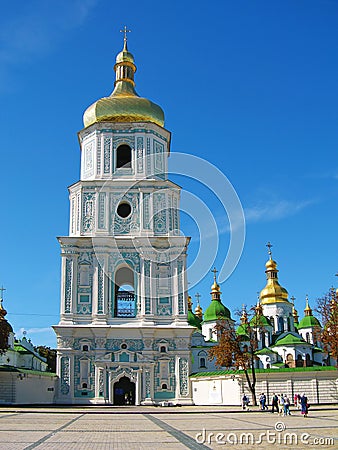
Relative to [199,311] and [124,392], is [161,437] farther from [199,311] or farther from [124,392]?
[199,311]

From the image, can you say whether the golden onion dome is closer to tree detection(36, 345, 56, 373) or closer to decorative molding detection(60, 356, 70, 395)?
decorative molding detection(60, 356, 70, 395)

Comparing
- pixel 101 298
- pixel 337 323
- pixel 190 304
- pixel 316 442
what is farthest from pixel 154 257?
pixel 190 304

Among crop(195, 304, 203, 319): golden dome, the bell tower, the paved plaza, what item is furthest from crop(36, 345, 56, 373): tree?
the paved plaza

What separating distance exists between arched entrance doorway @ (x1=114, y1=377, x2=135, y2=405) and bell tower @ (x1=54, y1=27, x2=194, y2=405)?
0.20ft

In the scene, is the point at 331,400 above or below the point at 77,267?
below

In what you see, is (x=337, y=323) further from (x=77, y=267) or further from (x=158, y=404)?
(x=77, y=267)

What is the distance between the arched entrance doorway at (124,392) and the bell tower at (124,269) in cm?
6

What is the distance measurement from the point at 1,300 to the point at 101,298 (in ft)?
68.4

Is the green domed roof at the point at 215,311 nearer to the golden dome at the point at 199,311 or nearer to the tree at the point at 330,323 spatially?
the golden dome at the point at 199,311

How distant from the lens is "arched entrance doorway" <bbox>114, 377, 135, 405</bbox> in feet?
119

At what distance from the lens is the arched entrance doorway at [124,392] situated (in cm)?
3631

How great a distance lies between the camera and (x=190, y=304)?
69.4 metres

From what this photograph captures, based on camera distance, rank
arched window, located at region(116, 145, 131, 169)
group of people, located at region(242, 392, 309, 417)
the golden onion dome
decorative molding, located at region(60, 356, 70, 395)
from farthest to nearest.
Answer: the golden onion dome → arched window, located at region(116, 145, 131, 169) → decorative molding, located at region(60, 356, 70, 395) → group of people, located at region(242, 392, 309, 417)

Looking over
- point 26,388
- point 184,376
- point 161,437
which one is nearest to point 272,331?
point 184,376
